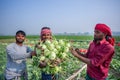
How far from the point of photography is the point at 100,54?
4.26 meters

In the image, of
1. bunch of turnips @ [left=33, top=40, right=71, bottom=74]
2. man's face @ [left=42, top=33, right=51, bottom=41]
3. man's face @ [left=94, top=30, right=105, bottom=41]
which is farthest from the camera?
man's face @ [left=42, top=33, right=51, bottom=41]

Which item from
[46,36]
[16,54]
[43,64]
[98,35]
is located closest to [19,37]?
[16,54]

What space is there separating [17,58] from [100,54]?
1537 millimetres

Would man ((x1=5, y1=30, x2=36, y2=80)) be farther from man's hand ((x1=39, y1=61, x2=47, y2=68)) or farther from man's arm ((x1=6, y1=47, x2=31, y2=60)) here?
man's hand ((x1=39, y1=61, x2=47, y2=68))

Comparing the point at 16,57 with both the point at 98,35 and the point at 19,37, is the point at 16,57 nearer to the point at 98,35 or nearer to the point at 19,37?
the point at 19,37

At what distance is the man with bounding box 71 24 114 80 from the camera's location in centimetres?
427

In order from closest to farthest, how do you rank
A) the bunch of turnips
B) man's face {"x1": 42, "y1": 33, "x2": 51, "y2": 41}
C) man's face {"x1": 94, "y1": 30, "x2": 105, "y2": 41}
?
1. the bunch of turnips
2. man's face {"x1": 94, "y1": 30, "x2": 105, "y2": 41}
3. man's face {"x1": 42, "y1": 33, "x2": 51, "y2": 41}

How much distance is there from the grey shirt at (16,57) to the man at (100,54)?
990 millimetres

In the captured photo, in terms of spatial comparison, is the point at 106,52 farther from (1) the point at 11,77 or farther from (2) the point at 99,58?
(1) the point at 11,77

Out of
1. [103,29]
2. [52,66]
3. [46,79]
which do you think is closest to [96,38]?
[103,29]

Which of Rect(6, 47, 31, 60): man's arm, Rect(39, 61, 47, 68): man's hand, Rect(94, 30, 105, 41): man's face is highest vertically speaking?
Rect(94, 30, 105, 41): man's face

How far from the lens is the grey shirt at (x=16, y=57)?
188 inches

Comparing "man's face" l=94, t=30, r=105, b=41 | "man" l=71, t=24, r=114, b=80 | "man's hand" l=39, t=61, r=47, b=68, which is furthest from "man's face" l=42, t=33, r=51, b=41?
"man's face" l=94, t=30, r=105, b=41

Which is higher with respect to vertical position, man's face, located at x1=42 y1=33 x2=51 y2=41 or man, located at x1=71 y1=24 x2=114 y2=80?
man's face, located at x1=42 y1=33 x2=51 y2=41
